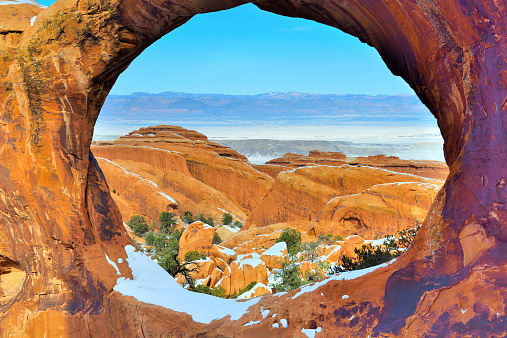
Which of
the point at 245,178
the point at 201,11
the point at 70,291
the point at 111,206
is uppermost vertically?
the point at 201,11

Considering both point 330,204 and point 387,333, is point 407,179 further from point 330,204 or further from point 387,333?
point 387,333

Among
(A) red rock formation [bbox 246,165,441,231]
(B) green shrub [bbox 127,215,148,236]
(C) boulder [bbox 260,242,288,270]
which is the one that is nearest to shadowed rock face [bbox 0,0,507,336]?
(C) boulder [bbox 260,242,288,270]

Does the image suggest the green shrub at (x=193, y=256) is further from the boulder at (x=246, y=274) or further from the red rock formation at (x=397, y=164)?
the red rock formation at (x=397, y=164)

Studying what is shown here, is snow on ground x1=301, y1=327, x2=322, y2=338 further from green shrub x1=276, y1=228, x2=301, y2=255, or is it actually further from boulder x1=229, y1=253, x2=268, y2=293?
green shrub x1=276, y1=228, x2=301, y2=255

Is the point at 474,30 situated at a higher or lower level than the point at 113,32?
lower

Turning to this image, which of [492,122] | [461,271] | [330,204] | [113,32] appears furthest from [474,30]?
[330,204]

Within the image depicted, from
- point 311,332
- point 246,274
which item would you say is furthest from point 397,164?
point 311,332

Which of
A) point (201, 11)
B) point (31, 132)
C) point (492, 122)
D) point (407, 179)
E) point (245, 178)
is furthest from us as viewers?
point (245, 178)

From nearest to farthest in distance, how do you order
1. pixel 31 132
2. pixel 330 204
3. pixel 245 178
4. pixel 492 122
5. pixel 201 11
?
pixel 492 122 < pixel 201 11 < pixel 31 132 < pixel 330 204 < pixel 245 178
